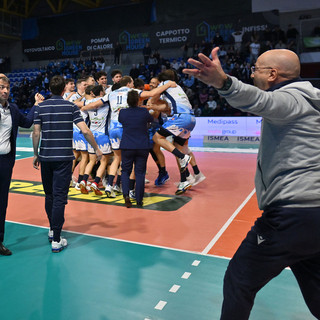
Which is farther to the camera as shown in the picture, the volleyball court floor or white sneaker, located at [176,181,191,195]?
white sneaker, located at [176,181,191,195]

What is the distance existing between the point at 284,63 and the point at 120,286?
7.08ft

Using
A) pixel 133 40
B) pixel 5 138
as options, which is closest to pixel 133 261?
pixel 5 138

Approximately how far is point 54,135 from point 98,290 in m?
1.61

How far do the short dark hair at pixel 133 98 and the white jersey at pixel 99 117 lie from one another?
97 cm

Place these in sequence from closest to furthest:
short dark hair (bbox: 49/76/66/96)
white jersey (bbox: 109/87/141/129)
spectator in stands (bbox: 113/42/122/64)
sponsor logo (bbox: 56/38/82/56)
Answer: short dark hair (bbox: 49/76/66/96)
white jersey (bbox: 109/87/141/129)
spectator in stands (bbox: 113/42/122/64)
sponsor logo (bbox: 56/38/82/56)

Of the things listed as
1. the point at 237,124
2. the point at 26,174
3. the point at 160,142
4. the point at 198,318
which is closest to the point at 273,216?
the point at 198,318

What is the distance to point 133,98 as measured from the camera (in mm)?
5008

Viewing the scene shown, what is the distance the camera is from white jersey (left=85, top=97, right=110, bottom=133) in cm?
594

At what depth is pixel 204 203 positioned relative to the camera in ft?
17.9

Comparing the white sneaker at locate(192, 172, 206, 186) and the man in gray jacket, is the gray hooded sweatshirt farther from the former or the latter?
the white sneaker at locate(192, 172, 206, 186)

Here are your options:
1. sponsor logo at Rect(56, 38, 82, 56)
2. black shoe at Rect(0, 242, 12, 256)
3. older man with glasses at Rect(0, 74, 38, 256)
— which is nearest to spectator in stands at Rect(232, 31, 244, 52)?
sponsor logo at Rect(56, 38, 82, 56)

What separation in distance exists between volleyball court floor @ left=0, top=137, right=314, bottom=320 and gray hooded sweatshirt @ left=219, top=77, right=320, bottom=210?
1235 mm

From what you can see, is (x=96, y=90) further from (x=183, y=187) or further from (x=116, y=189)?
(x=183, y=187)

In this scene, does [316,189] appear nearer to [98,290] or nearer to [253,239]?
[253,239]
